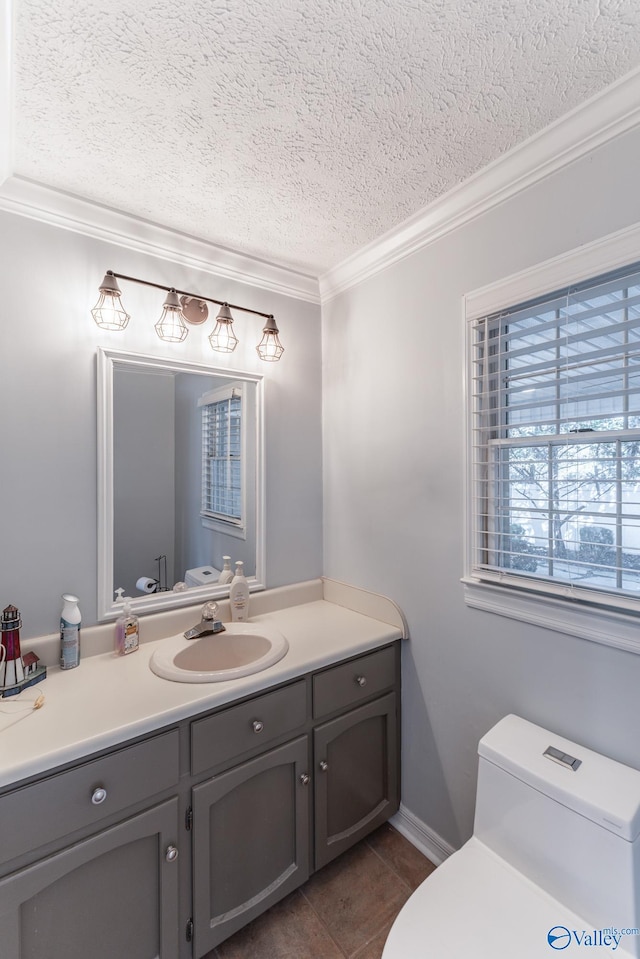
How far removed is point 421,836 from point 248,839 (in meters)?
0.77

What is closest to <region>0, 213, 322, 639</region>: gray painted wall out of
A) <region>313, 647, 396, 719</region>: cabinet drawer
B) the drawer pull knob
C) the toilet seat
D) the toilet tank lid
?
the drawer pull knob

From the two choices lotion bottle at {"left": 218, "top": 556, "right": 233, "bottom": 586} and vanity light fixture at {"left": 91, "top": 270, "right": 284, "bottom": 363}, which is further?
lotion bottle at {"left": 218, "top": 556, "right": 233, "bottom": 586}

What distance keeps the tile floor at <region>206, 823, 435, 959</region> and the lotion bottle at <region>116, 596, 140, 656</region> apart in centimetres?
94

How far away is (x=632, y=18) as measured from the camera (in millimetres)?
925

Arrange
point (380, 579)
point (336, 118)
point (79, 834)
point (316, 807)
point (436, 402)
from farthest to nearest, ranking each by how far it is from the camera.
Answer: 1. point (380, 579)
2. point (436, 402)
3. point (316, 807)
4. point (336, 118)
5. point (79, 834)

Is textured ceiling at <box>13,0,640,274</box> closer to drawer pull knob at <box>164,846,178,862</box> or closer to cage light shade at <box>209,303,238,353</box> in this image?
cage light shade at <box>209,303,238,353</box>

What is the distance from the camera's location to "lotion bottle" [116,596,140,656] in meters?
1.53

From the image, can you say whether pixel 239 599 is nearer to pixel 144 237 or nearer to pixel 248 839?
pixel 248 839

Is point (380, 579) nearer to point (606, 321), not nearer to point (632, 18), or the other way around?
point (606, 321)

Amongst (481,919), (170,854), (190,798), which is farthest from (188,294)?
(481,919)

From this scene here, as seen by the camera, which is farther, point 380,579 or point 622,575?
point 380,579

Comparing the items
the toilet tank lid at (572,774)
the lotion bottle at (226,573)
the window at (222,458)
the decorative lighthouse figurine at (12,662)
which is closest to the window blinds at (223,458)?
the window at (222,458)

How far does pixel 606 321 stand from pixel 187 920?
205 centimetres

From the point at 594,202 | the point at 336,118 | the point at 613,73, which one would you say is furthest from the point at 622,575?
the point at 336,118
